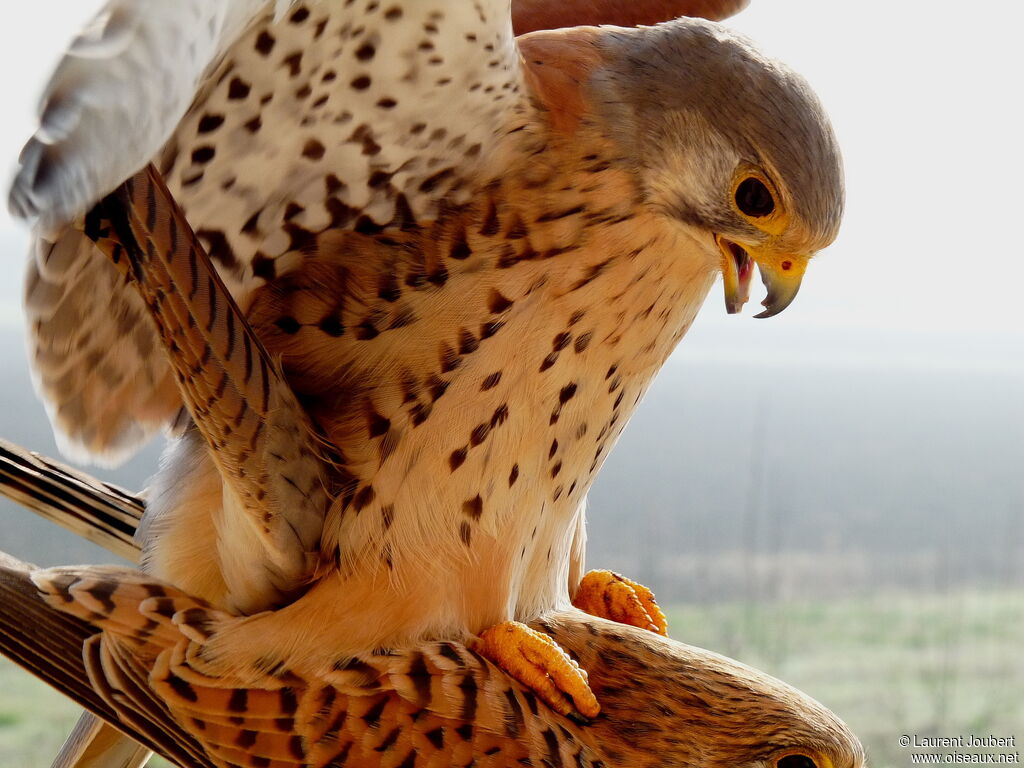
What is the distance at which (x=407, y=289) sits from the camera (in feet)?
2.42

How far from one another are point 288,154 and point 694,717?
0.48 metres

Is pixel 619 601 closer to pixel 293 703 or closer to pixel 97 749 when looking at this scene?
pixel 293 703

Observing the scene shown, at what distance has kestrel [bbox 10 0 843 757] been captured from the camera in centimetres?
63

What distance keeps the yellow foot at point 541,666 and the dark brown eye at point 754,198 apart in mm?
333

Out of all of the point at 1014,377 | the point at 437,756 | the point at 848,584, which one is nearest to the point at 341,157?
the point at 437,756

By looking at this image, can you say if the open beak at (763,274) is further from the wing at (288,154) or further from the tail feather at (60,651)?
the tail feather at (60,651)

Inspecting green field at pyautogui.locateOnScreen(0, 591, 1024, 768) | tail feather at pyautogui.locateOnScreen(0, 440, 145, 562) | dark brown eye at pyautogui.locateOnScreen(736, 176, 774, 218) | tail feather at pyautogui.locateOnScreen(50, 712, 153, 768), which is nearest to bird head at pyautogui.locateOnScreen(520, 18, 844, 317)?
dark brown eye at pyautogui.locateOnScreen(736, 176, 774, 218)

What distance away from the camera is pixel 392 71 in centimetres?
63

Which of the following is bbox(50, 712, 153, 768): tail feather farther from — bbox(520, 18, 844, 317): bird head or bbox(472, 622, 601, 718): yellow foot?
bbox(520, 18, 844, 317): bird head

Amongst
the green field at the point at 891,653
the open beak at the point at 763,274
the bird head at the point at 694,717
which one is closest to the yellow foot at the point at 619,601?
the bird head at the point at 694,717

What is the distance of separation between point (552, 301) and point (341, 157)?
16 cm

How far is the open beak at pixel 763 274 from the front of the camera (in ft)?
2.18

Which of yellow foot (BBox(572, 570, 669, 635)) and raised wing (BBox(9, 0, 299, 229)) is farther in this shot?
yellow foot (BBox(572, 570, 669, 635))

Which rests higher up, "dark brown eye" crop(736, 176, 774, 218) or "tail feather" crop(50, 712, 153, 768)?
"dark brown eye" crop(736, 176, 774, 218)
